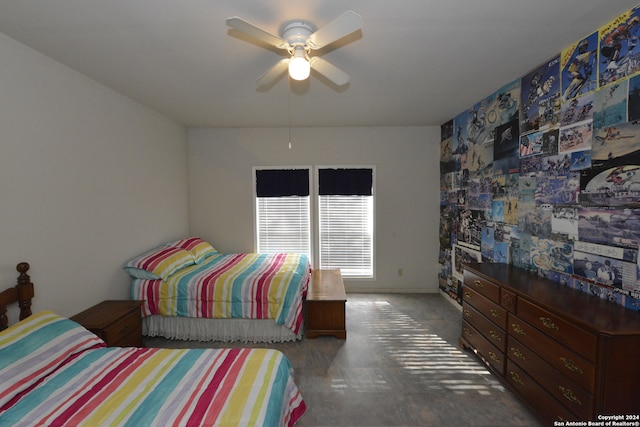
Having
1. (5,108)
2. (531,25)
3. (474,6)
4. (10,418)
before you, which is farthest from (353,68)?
(10,418)

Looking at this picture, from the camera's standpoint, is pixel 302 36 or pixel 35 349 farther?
pixel 302 36

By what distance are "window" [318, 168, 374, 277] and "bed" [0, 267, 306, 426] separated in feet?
8.92

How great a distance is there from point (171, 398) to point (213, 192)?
3.43 m

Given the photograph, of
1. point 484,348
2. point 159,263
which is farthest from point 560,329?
point 159,263

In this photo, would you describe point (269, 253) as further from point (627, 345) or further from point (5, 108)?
point (627, 345)

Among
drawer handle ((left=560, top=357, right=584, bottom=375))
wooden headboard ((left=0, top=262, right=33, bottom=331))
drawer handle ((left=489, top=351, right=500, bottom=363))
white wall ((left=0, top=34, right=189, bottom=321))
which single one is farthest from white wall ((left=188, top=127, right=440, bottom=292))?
drawer handle ((left=560, top=357, right=584, bottom=375))

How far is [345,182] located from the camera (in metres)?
4.33

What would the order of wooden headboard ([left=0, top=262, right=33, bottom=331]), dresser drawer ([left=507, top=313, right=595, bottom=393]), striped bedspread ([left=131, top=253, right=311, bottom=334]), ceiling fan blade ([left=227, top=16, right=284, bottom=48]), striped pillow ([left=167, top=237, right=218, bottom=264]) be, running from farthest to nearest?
1. striped pillow ([left=167, top=237, right=218, bottom=264])
2. striped bedspread ([left=131, top=253, right=311, bottom=334])
3. wooden headboard ([left=0, top=262, right=33, bottom=331])
4. dresser drawer ([left=507, top=313, right=595, bottom=393])
5. ceiling fan blade ([left=227, top=16, right=284, bottom=48])

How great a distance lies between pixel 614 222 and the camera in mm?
1737

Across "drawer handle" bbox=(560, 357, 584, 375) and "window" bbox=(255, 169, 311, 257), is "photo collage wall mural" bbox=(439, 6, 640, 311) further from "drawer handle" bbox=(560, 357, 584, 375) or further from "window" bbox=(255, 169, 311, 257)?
"window" bbox=(255, 169, 311, 257)

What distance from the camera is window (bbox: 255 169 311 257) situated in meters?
4.35

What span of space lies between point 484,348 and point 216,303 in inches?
102

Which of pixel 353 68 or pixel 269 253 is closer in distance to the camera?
pixel 353 68

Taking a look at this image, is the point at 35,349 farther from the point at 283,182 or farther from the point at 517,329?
the point at 283,182
